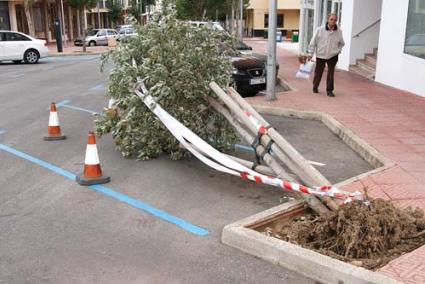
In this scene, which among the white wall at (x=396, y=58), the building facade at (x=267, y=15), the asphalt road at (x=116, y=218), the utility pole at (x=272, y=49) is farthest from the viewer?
the building facade at (x=267, y=15)

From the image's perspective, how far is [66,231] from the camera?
5.31m

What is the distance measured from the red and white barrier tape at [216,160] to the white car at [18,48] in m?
19.1

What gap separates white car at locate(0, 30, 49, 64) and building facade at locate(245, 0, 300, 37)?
38.4m

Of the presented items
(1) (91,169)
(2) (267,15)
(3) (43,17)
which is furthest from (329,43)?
(2) (267,15)

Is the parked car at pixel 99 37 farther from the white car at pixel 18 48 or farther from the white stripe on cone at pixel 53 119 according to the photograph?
the white stripe on cone at pixel 53 119

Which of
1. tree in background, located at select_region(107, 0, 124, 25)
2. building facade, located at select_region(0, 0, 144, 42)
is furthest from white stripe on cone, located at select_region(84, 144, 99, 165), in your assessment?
tree in background, located at select_region(107, 0, 124, 25)

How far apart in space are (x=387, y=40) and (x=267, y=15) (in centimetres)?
4842

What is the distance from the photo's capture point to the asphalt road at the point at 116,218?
4.46 metres

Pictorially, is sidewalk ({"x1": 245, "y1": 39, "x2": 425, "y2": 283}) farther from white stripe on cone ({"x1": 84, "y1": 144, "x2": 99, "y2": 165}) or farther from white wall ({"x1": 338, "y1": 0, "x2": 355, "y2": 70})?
white stripe on cone ({"x1": 84, "y1": 144, "x2": 99, "y2": 165})

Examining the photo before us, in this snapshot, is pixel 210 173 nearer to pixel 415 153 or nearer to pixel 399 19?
pixel 415 153

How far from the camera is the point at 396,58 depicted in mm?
13906

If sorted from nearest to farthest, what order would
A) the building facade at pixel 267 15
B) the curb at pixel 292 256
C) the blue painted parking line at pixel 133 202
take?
the curb at pixel 292 256 < the blue painted parking line at pixel 133 202 < the building facade at pixel 267 15

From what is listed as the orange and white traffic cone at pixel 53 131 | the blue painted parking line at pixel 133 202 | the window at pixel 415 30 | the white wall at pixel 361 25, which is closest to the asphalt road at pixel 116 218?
the blue painted parking line at pixel 133 202

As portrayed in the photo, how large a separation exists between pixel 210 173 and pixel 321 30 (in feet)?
21.8
